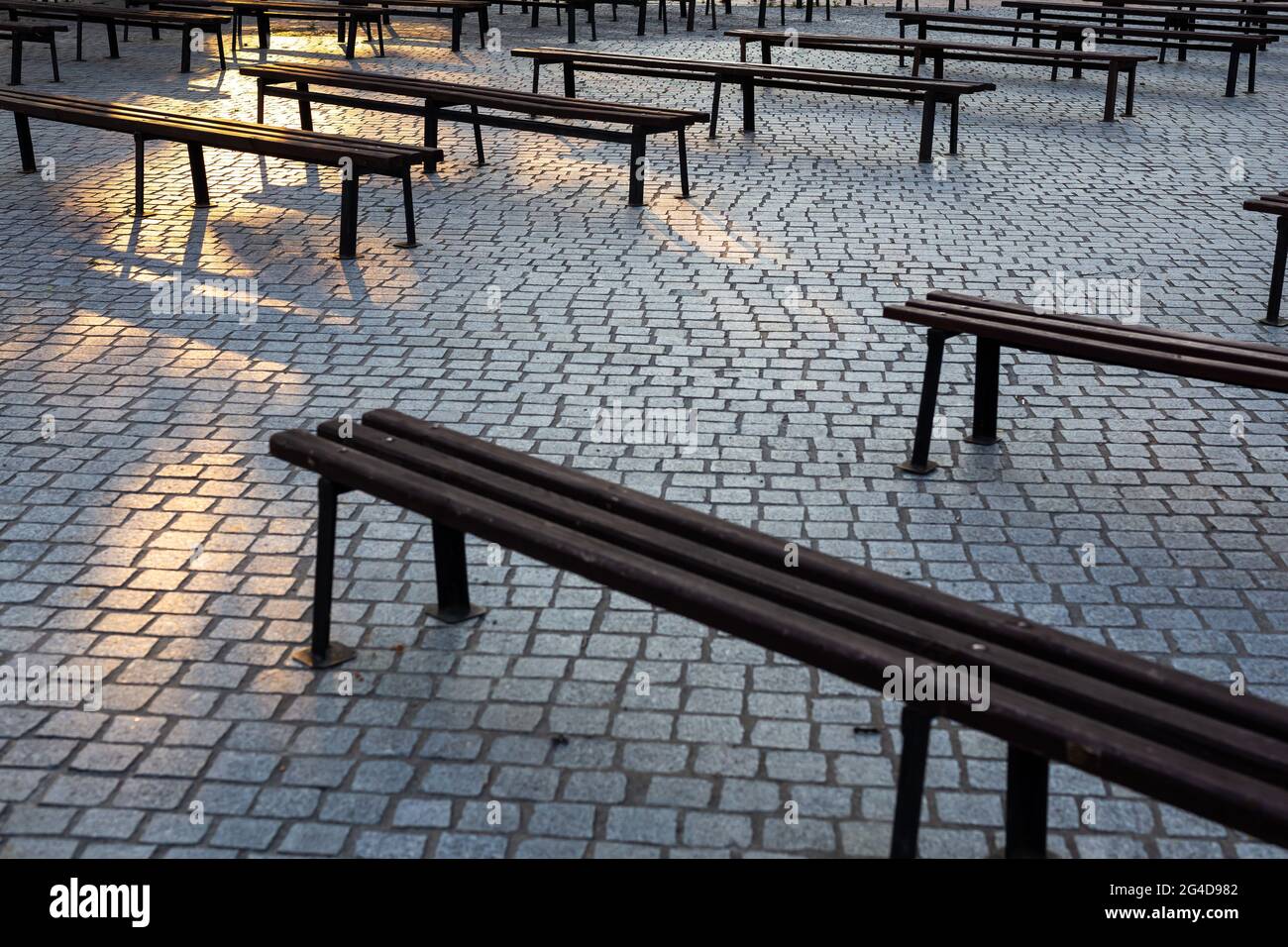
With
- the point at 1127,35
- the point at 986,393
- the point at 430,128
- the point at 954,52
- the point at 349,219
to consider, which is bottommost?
the point at 986,393

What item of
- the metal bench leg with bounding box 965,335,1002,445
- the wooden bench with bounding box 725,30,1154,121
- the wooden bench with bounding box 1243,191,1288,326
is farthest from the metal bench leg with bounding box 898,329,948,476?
the wooden bench with bounding box 725,30,1154,121

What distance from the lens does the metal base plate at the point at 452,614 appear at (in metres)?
4.16

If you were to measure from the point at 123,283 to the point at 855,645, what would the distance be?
19.3 feet

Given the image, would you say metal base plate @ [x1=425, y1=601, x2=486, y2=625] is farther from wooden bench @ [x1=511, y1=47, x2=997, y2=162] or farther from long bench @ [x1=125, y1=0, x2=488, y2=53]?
long bench @ [x1=125, y1=0, x2=488, y2=53]

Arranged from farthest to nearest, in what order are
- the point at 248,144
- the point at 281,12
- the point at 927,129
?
the point at 281,12
the point at 927,129
the point at 248,144

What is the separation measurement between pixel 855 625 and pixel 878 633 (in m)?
0.06

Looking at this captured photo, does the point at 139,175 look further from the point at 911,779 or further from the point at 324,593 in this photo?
the point at 911,779

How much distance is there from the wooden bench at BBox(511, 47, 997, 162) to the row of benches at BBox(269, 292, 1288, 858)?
22.2 ft

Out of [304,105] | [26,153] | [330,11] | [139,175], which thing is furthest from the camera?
[330,11]

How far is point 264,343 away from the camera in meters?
6.61

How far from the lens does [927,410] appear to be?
16.9 feet

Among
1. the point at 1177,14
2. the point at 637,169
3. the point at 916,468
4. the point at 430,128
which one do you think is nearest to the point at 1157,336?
the point at 916,468
